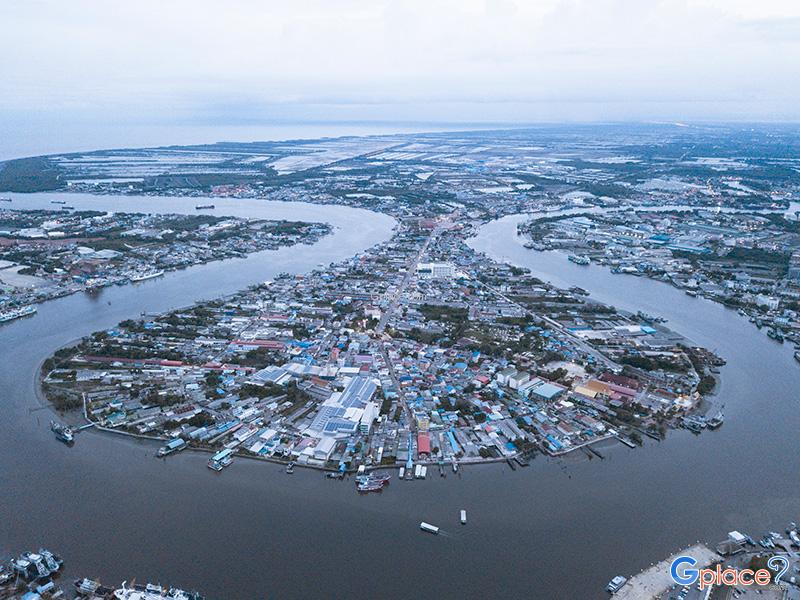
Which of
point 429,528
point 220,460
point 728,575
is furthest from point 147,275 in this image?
point 728,575

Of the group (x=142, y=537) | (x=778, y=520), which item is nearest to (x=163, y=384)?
(x=142, y=537)

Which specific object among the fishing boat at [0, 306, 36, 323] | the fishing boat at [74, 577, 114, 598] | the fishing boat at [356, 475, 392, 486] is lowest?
the fishing boat at [74, 577, 114, 598]

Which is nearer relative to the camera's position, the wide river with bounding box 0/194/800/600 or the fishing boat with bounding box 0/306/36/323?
the wide river with bounding box 0/194/800/600

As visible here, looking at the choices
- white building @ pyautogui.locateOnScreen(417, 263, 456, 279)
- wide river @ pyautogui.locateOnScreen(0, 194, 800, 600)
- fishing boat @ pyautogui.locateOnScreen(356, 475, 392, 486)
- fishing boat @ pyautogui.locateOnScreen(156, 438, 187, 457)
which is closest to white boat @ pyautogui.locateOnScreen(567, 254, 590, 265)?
white building @ pyautogui.locateOnScreen(417, 263, 456, 279)

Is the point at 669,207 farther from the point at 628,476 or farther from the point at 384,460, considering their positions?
the point at 384,460

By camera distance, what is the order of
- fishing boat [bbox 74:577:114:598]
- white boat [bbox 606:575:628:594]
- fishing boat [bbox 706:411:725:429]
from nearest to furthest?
fishing boat [bbox 74:577:114:598], white boat [bbox 606:575:628:594], fishing boat [bbox 706:411:725:429]

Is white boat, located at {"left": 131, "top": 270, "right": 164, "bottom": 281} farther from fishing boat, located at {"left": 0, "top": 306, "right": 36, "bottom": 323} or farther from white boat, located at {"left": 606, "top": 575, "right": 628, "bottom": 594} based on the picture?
white boat, located at {"left": 606, "top": 575, "right": 628, "bottom": 594}
